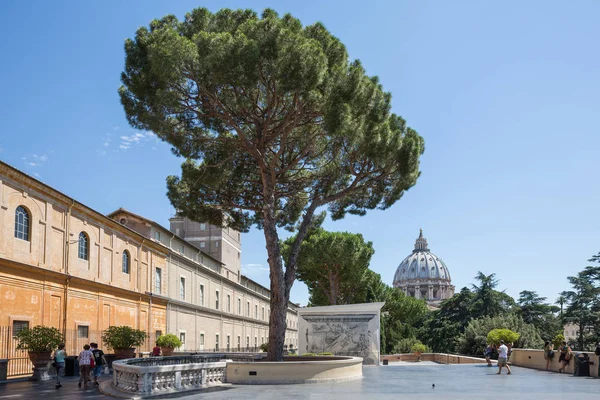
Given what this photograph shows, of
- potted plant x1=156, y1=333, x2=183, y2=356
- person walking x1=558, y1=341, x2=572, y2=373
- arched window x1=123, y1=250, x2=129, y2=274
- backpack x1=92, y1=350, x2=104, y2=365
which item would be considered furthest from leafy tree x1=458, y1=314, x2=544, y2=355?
backpack x1=92, y1=350, x2=104, y2=365

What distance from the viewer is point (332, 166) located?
82.6ft

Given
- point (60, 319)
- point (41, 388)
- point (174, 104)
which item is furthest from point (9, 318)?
point (174, 104)

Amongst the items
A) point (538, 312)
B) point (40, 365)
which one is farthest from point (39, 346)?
point (538, 312)

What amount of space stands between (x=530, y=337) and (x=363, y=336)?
14.0 meters

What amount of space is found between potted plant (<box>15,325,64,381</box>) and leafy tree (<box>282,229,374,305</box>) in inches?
1183

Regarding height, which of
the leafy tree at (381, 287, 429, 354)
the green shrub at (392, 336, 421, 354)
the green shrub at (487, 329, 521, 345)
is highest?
the green shrub at (487, 329, 521, 345)

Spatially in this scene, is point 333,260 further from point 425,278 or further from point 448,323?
point 425,278

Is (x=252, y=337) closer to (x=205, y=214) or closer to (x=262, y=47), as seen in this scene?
(x=205, y=214)

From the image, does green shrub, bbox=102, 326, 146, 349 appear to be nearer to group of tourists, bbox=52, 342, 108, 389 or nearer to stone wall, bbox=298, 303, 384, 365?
group of tourists, bbox=52, 342, 108, 389

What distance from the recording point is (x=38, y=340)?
21.5 m

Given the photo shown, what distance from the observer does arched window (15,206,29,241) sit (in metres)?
24.0

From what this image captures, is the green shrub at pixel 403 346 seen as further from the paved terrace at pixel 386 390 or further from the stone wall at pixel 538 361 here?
the paved terrace at pixel 386 390

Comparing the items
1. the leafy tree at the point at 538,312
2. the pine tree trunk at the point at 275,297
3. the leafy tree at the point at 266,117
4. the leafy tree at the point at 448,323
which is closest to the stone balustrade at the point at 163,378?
the pine tree trunk at the point at 275,297

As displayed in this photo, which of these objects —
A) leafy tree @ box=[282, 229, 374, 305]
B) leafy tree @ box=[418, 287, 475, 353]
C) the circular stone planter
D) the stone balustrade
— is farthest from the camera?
leafy tree @ box=[418, 287, 475, 353]
